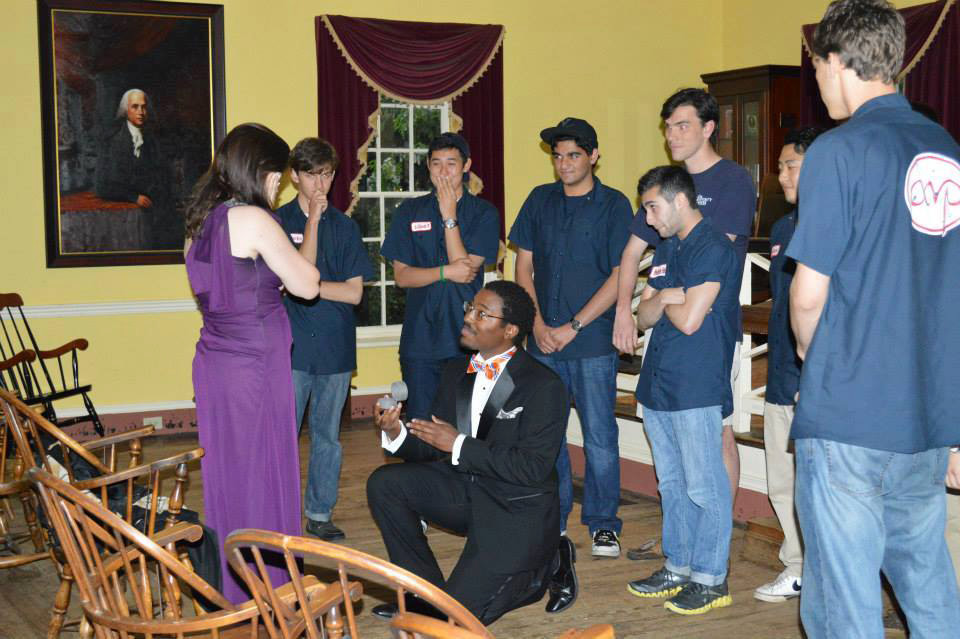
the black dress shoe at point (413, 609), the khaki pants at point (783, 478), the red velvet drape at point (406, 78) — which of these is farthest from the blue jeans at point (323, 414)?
the red velvet drape at point (406, 78)

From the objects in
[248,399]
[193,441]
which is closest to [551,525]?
[248,399]

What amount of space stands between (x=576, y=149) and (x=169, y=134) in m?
3.75

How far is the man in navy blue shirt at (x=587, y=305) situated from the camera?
174 inches

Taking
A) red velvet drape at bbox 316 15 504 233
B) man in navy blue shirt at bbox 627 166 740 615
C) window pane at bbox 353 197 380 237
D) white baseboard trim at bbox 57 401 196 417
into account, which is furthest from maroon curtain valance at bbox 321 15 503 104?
man in navy blue shirt at bbox 627 166 740 615

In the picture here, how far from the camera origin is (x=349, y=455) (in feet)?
21.9

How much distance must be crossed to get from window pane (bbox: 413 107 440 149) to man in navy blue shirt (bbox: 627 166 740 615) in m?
4.61

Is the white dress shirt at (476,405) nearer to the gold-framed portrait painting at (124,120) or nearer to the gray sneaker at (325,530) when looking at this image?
the gray sneaker at (325,530)

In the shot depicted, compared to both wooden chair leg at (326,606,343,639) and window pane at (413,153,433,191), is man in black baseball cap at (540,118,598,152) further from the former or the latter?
window pane at (413,153,433,191)

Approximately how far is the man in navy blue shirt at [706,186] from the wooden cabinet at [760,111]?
4.33m

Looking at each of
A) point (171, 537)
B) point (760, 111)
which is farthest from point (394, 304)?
point (171, 537)

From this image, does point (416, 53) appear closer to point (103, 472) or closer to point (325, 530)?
point (325, 530)

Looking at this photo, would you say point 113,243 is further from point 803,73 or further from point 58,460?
point 803,73

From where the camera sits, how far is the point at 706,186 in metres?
4.03

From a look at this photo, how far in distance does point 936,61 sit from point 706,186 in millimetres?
3990
